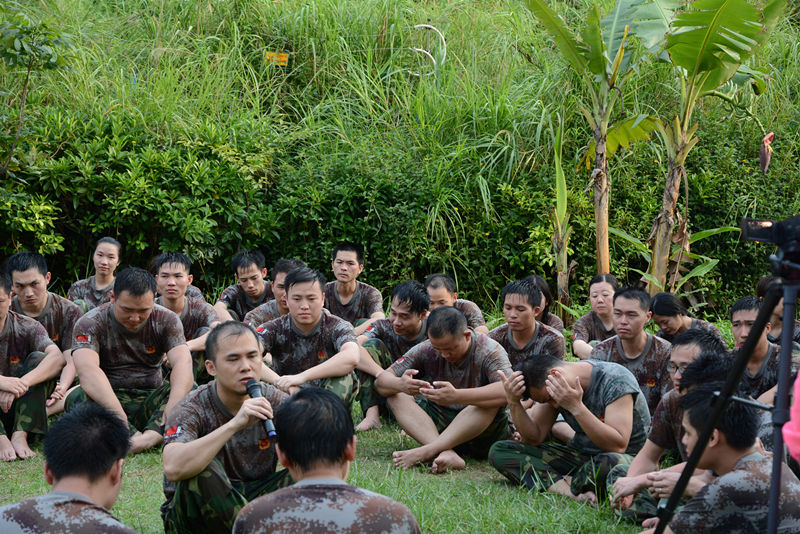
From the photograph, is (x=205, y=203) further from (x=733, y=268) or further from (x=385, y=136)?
(x=733, y=268)

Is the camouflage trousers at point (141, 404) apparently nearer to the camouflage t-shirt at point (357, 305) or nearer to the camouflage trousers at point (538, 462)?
the camouflage t-shirt at point (357, 305)

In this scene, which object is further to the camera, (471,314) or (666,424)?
(471,314)

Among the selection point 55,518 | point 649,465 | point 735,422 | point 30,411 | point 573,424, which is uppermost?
point 735,422

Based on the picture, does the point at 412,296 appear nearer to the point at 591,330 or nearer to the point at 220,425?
the point at 591,330

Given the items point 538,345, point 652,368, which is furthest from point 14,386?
point 652,368

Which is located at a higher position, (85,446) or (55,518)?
(85,446)

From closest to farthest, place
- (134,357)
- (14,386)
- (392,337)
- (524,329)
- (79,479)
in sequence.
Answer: (79,479)
(14,386)
(134,357)
(524,329)
(392,337)

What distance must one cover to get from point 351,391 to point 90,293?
3.29 meters

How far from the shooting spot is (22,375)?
6984 millimetres

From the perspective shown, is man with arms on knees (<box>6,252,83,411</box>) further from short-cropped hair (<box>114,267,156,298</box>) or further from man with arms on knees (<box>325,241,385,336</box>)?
man with arms on knees (<box>325,241,385,336</box>)

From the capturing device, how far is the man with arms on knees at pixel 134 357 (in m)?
6.33

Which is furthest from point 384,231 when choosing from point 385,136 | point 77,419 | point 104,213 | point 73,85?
point 77,419

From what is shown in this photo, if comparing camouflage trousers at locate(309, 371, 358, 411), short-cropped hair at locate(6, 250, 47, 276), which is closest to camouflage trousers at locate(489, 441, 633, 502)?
camouflage trousers at locate(309, 371, 358, 411)

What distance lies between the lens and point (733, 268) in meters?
11.4
